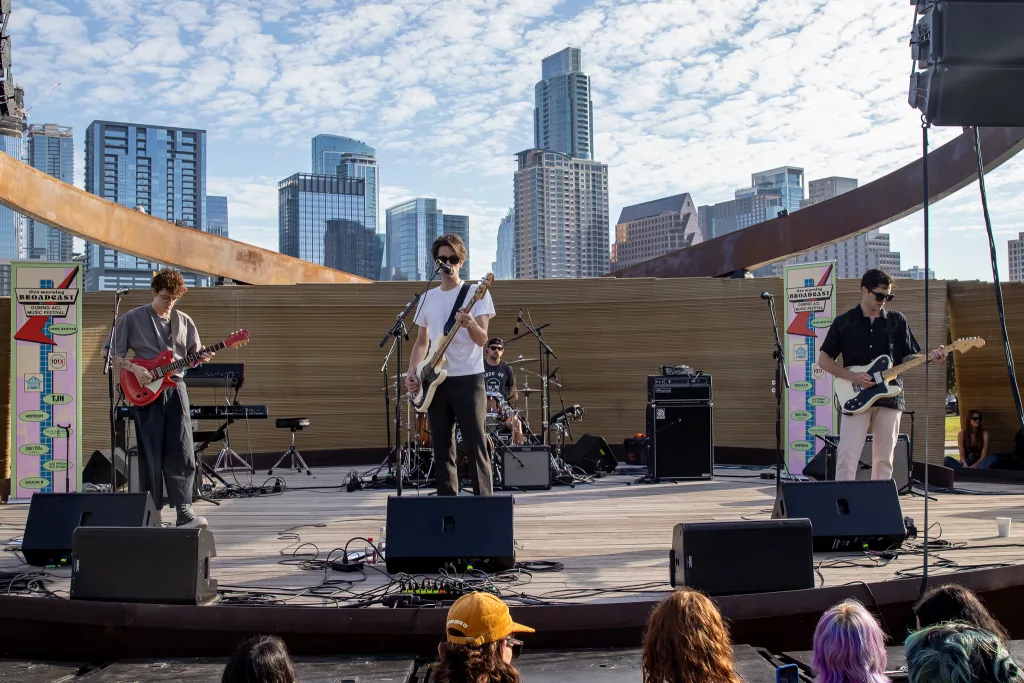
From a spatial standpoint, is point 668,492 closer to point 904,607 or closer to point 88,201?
point 904,607

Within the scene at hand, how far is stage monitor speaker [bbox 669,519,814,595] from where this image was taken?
3.84 m

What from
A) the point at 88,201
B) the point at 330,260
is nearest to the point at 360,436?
the point at 88,201

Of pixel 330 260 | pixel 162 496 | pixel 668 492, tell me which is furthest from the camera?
pixel 330 260

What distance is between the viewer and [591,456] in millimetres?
9203

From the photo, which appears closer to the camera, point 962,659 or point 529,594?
point 962,659

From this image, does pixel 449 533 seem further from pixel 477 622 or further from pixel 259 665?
pixel 259 665

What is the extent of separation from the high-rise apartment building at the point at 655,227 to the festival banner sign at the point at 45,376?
404 feet

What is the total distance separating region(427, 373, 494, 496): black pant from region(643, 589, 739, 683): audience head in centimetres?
269

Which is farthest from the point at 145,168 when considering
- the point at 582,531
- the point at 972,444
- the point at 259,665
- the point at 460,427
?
the point at 259,665

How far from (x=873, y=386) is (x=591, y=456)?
3.91m

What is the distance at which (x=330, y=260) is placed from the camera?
19562cm

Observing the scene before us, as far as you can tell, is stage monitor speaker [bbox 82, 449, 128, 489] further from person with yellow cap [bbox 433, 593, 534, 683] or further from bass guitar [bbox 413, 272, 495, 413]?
person with yellow cap [bbox 433, 593, 534, 683]

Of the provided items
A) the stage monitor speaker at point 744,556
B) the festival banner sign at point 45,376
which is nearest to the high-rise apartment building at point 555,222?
the festival banner sign at point 45,376

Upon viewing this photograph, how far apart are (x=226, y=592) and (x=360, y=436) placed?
646cm
